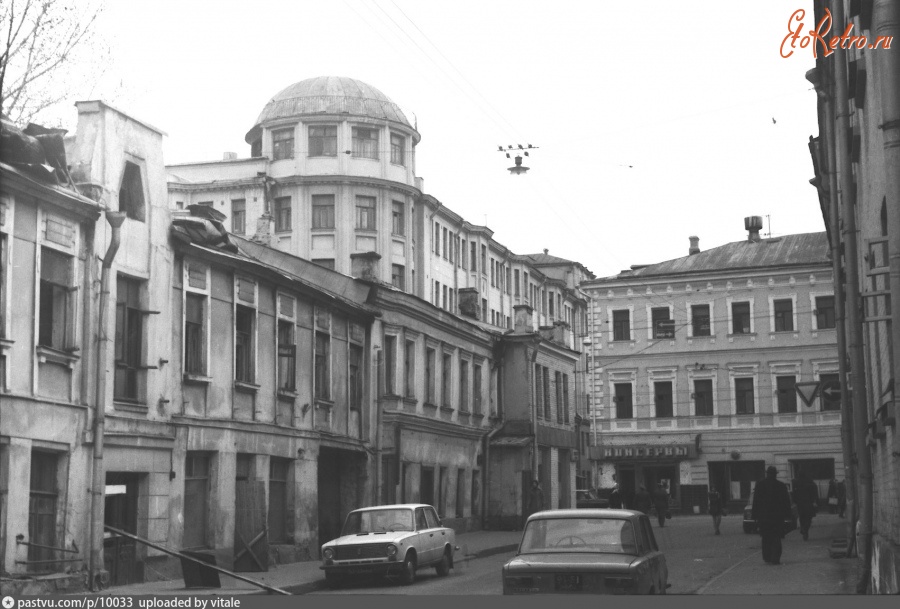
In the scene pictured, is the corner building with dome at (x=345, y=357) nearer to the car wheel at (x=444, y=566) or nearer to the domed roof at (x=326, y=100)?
the domed roof at (x=326, y=100)

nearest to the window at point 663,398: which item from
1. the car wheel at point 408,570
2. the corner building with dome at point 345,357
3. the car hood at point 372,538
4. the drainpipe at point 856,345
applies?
the corner building with dome at point 345,357

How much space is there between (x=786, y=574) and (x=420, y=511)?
704 cm

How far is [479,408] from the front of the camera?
4394 cm

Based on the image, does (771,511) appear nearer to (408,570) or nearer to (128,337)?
(408,570)

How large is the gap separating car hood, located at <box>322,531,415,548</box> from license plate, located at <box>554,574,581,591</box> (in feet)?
29.6

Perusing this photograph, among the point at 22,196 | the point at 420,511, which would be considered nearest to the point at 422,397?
the point at 420,511

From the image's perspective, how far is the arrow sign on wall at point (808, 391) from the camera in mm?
24078

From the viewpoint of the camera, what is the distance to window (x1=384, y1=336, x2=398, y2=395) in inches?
1401

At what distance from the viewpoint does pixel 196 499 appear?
80.1ft

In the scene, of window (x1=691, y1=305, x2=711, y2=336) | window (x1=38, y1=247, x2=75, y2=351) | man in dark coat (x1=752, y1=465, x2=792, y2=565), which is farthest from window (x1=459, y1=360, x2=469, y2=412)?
window (x1=38, y1=247, x2=75, y2=351)

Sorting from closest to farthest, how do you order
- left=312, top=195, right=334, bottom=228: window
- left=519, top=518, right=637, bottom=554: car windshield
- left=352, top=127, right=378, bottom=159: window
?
left=519, top=518, right=637, bottom=554: car windshield < left=352, top=127, right=378, bottom=159: window < left=312, top=195, right=334, bottom=228: window

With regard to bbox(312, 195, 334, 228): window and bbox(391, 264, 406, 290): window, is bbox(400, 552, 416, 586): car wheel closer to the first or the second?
bbox(312, 195, 334, 228): window

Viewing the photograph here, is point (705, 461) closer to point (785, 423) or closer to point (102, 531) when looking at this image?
point (785, 423)

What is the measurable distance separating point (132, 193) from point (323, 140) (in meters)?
20.1
